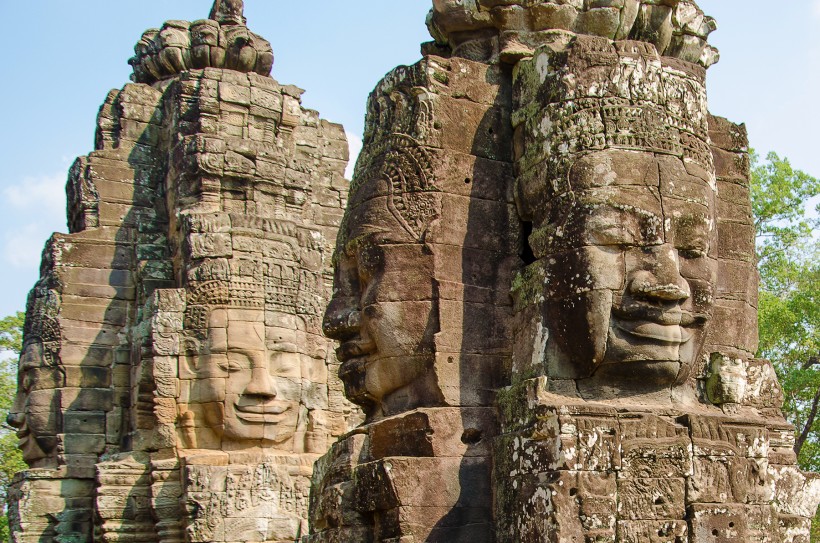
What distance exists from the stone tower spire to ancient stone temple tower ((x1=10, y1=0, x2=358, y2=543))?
A: 0.03 m

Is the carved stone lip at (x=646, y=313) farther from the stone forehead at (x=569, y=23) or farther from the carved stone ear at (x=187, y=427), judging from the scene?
the carved stone ear at (x=187, y=427)

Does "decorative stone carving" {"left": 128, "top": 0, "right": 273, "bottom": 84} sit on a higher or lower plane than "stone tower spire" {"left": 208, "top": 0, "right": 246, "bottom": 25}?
lower

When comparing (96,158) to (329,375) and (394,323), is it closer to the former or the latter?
(329,375)

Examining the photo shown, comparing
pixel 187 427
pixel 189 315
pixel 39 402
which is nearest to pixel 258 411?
pixel 187 427

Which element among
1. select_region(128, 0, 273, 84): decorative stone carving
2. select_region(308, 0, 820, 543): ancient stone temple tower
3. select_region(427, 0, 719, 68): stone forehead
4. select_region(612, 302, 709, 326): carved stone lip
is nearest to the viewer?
select_region(308, 0, 820, 543): ancient stone temple tower

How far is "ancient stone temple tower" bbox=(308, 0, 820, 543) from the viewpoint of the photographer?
272 inches

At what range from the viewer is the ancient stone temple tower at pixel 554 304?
22.7 feet

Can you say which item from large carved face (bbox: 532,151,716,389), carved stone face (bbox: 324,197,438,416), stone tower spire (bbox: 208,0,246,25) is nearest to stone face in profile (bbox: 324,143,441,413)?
carved stone face (bbox: 324,197,438,416)

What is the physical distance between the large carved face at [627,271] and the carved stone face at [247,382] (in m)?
8.26

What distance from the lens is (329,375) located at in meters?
16.3

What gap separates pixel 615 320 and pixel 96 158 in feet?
40.6

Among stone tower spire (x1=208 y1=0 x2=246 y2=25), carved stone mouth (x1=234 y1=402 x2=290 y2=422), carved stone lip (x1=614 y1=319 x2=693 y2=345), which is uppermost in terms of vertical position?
stone tower spire (x1=208 y1=0 x2=246 y2=25)

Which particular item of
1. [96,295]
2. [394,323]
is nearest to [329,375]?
[96,295]

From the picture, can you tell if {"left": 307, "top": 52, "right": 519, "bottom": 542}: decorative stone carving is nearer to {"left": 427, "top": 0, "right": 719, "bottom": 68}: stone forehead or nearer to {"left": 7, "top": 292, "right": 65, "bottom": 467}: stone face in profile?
{"left": 427, "top": 0, "right": 719, "bottom": 68}: stone forehead
